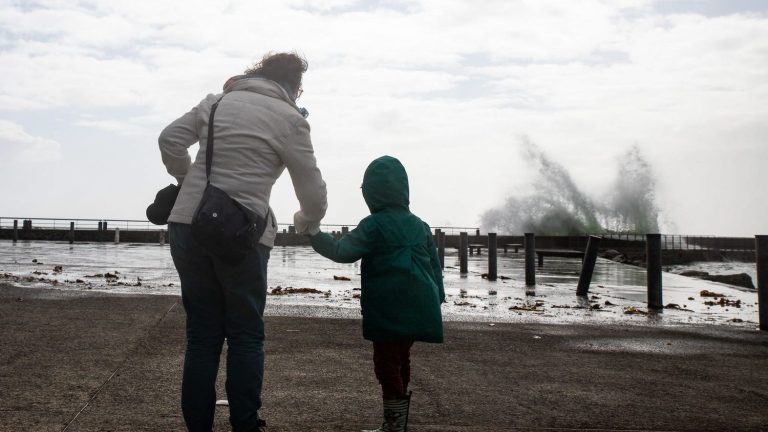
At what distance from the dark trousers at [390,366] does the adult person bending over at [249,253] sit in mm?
625

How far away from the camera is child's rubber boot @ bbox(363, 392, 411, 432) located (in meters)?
3.29

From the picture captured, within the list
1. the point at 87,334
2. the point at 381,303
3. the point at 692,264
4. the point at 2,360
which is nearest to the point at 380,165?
the point at 381,303

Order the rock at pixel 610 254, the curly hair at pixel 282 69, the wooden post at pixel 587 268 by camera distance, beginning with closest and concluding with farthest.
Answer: the curly hair at pixel 282 69 < the wooden post at pixel 587 268 < the rock at pixel 610 254

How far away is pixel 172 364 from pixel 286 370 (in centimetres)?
74

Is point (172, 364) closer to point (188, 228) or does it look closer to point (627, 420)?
point (188, 228)

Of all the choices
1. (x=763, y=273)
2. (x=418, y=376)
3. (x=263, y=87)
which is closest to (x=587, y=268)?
(x=763, y=273)

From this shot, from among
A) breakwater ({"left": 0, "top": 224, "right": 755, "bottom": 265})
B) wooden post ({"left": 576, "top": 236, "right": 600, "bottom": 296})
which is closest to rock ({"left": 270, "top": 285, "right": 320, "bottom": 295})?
wooden post ({"left": 576, "top": 236, "right": 600, "bottom": 296})

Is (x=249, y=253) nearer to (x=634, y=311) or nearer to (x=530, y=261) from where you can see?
(x=634, y=311)

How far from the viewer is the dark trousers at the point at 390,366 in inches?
131

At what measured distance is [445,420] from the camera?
145 inches

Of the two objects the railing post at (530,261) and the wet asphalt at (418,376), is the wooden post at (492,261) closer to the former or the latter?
the railing post at (530,261)

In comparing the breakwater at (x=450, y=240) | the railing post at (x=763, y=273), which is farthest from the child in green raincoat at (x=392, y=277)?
the breakwater at (x=450, y=240)

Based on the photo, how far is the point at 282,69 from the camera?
3180mm

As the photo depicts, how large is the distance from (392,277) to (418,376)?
1528mm
